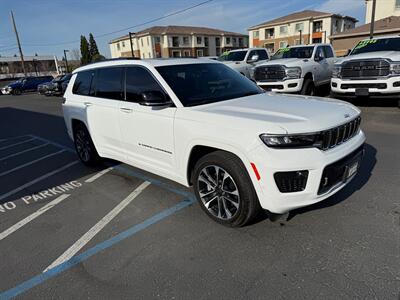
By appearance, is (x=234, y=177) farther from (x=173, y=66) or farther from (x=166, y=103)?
(x=173, y=66)

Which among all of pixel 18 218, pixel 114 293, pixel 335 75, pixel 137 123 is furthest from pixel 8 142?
pixel 335 75

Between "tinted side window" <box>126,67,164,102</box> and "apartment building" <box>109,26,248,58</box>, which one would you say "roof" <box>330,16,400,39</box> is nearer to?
"tinted side window" <box>126,67,164,102</box>

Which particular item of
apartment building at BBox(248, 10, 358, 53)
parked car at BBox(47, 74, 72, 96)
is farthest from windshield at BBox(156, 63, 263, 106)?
apartment building at BBox(248, 10, 358, 53)

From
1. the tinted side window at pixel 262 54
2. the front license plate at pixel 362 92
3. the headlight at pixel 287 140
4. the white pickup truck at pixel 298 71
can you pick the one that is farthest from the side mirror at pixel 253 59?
the headlight at pixel 287 140

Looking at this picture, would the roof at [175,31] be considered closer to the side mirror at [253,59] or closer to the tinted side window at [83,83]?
the side mirror at [253,59]

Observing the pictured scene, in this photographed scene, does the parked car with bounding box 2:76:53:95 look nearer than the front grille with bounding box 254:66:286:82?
No

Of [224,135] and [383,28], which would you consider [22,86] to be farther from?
[383,28]

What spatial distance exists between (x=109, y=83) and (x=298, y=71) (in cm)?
704

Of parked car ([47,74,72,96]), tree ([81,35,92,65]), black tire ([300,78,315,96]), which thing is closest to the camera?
black tire ([300,78,315,96])

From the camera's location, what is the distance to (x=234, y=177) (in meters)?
2.93

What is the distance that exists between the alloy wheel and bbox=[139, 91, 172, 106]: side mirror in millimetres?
898

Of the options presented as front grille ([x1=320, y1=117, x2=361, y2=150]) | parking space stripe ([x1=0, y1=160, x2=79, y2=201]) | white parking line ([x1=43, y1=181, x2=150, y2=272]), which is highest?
front grille ([x1=320, y1=117, x2=361, y2=150])

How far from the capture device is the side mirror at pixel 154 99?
3346 millimetres

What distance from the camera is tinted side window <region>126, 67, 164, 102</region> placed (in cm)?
376
